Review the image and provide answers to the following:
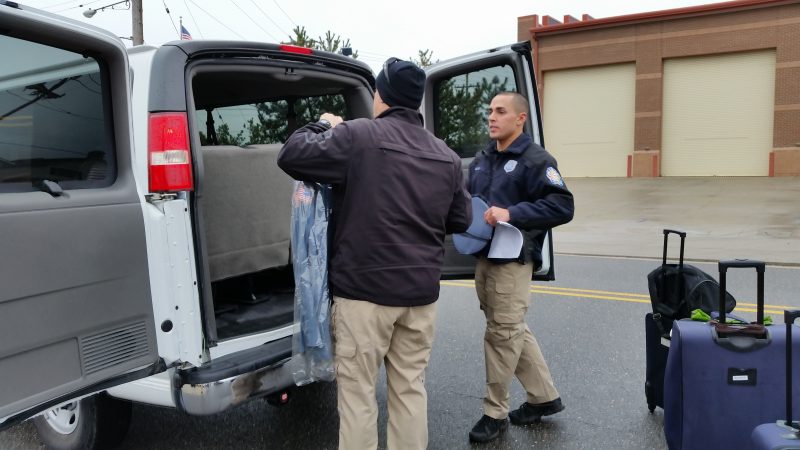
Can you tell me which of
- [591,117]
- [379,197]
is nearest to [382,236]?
[379,197]

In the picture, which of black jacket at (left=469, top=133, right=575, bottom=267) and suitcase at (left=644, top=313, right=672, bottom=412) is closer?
black jacket at (left=469, top=133, right=575, bottom=267)

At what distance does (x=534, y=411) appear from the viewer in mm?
3875

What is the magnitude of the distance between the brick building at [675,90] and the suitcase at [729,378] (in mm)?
25160

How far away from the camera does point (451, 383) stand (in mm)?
4625

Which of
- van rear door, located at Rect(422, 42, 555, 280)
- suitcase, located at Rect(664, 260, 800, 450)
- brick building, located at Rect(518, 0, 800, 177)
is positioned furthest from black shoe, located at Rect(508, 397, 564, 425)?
brick building, located at Rect(518, 0, 800, 177)

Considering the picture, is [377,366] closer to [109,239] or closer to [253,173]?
[109,239]

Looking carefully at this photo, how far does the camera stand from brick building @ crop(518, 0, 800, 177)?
24.8 meters

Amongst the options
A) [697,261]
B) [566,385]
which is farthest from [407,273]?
[697,261]

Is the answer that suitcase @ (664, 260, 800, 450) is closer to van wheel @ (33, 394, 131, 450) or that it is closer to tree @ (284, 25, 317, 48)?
van wheel @ (33, 394, 131, 450)

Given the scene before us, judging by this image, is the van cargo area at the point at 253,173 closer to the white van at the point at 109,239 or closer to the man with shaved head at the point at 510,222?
the white van at the point at 109,239

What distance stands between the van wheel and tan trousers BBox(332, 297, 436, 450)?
4.35 feet

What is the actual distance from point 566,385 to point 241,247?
2.30 metres

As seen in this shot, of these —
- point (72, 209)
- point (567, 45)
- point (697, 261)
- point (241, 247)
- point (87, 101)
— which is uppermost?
point (567, 45)

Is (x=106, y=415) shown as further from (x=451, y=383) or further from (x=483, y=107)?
(x=483, y=107)
